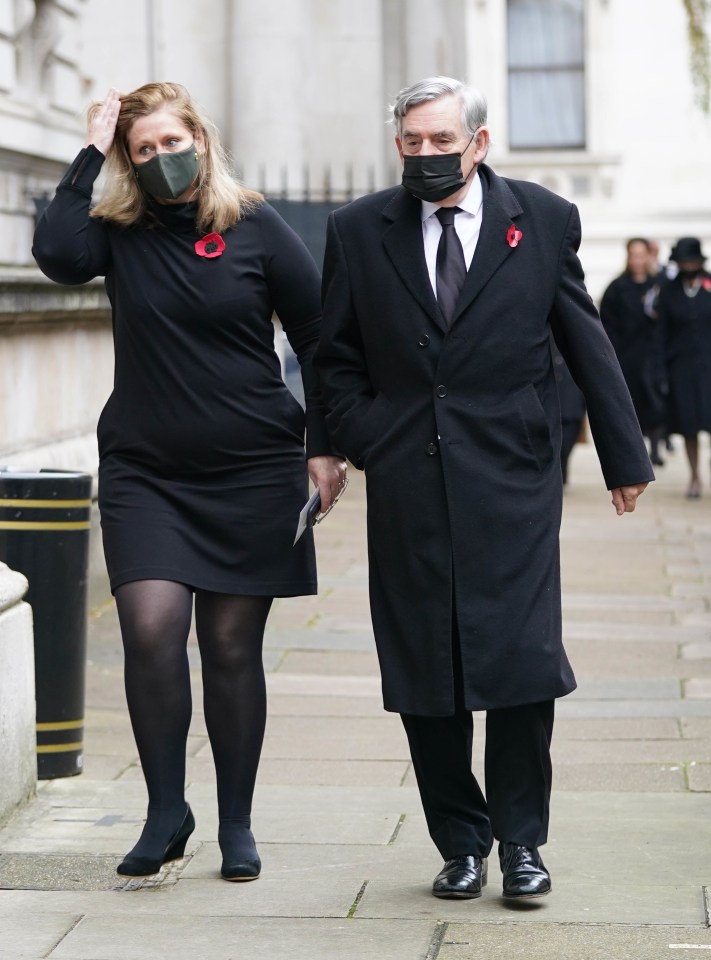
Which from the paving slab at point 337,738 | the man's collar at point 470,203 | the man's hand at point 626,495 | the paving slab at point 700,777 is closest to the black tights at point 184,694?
the man's hand at point 626,495

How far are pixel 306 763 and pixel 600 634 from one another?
2.60 m

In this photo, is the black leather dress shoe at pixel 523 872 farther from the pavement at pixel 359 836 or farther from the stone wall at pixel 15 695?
the stone wall at pixel 15 695

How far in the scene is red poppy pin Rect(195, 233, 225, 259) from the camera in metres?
4.63

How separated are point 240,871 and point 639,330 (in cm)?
1118

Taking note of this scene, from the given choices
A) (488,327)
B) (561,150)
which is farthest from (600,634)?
(561,150)

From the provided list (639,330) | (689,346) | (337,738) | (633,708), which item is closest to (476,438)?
(337,738)

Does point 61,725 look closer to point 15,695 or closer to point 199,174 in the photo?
point 15,695

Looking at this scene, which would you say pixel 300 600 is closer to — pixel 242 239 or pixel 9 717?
pixel 9 717

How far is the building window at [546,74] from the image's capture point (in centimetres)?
2591

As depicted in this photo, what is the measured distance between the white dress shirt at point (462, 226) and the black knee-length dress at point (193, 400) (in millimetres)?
410

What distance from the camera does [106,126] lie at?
15.1 feet

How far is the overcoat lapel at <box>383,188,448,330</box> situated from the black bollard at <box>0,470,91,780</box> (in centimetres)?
159

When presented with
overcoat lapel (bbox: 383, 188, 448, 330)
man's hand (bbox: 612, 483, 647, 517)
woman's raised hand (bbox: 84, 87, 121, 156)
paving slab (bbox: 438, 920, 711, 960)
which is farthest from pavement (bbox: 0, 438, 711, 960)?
woman's raised hand (bbox: 84, 87, 121, 156)

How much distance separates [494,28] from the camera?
25.9 m
